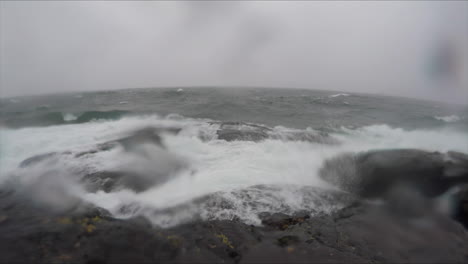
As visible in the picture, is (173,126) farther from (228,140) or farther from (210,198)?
(210,198)

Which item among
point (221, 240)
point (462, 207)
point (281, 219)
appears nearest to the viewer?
point (221, 240)

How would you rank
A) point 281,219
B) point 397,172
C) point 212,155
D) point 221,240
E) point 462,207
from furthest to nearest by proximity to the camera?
point 212,155 < point 397,172 < point 462,207 < point 281,219 < point 221,240

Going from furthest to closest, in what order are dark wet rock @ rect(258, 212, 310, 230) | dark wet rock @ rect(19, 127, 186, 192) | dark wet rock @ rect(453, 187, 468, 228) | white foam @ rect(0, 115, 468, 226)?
1. dark wet rock @ rect(19, 127, 186, 192)
2. white foam @ rect(0, 115, 468, 226)
3. dark wet rock @ rect(453, 187, 468, 228)
4. dark wet rock @ rect(258, 212, 310, 230)

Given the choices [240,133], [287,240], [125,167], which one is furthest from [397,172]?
[125,167]

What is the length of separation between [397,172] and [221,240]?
8.96 metres

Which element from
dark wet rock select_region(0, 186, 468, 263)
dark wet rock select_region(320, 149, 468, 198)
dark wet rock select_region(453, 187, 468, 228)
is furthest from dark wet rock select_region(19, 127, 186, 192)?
dark wet rock select_region(453, 187, 468, 228)

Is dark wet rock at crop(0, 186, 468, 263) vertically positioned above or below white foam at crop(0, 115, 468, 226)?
below

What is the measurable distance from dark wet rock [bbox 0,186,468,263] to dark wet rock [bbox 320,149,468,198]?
80.0 inches

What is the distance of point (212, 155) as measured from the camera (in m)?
11.4

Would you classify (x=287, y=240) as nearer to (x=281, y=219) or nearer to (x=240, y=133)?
(x=281, y=219)

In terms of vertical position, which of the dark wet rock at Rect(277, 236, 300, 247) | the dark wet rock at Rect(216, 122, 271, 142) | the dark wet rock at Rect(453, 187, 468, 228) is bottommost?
the dark wet rock at Rect(277, 236, 300, 247)

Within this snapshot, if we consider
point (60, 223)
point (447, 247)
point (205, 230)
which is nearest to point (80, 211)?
point (60, 223)

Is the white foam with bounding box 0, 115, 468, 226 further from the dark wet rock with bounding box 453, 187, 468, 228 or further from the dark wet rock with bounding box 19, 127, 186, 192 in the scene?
the dark wet rock with bounding box 453, 187, 468, 228

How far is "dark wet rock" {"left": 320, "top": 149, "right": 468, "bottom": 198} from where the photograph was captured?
810 centimetres
